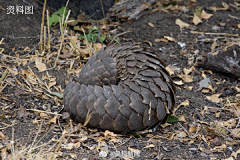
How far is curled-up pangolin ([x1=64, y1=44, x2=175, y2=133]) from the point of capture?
102 inches

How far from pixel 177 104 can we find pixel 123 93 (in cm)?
77

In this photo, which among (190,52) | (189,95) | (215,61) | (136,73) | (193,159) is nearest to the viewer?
(193,159)

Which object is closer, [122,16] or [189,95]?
[189,95]

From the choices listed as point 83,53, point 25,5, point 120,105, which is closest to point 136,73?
point 120,105

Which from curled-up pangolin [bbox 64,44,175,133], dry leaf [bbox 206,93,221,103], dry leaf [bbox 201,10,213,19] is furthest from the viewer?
dry leaf [bbox 201,10,213,19]

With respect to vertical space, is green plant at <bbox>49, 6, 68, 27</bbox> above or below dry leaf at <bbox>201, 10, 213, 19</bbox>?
A: above

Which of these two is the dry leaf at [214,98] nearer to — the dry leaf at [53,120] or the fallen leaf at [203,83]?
the fallen leaf at [203,83]

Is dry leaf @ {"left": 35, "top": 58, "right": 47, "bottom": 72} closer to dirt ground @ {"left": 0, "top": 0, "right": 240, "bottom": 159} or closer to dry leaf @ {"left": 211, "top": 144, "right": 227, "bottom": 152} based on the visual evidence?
dirt ground @ {"left": 0, "top": 0, "right": 240, "bottom": 159}

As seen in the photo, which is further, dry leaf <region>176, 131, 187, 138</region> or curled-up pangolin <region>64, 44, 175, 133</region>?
dry leaf <region>176, 131, 187, 138</region>

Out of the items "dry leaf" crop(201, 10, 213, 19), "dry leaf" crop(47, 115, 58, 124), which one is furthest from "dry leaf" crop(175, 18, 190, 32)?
"dry leaf" crop(47, 115, 58, 124)

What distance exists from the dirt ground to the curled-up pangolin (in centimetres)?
14

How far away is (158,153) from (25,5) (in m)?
2.57

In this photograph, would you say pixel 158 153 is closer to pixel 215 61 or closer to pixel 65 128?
pixel 65 128

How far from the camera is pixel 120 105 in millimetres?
2580
